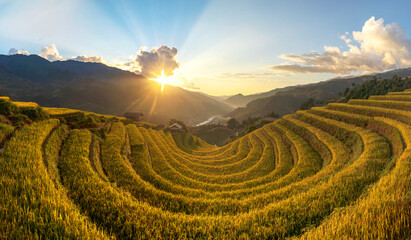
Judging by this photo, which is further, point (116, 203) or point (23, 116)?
point (23, 116)

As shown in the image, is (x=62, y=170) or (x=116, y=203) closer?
(x=116, y=203)

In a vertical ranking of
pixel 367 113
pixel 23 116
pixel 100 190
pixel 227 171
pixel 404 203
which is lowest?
pixel 227 171

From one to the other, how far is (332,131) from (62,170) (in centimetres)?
2358

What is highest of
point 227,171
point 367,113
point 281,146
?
point 367,113

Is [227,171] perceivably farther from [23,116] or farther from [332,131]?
[23,116]

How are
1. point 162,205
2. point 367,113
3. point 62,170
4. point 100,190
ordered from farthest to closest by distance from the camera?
point 367,113 → point 62,170 → point 162,205 → point 100,190

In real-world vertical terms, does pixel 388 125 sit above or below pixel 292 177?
above

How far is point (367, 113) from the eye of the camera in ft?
65.9

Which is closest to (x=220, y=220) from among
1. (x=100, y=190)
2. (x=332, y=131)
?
(x=100, y=190)

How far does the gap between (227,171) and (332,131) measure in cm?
1287

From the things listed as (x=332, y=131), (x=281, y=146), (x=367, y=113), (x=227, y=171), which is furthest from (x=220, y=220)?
(x=367, y=113)

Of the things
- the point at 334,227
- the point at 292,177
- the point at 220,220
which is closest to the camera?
the point at 334,227

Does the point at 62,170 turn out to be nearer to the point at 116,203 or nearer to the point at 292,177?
the point at 116,203

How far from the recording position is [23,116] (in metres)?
11.5
